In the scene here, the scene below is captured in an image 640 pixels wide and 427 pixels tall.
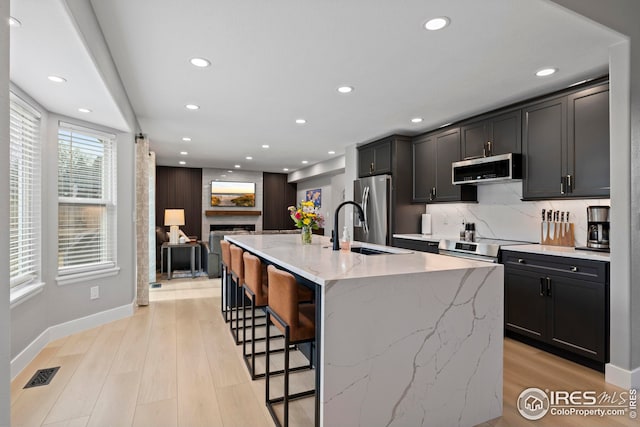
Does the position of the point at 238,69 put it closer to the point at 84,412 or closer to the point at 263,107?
the point at 263,107

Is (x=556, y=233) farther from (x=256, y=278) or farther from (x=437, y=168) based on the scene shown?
(x=256, y=278)

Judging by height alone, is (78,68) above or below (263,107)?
below

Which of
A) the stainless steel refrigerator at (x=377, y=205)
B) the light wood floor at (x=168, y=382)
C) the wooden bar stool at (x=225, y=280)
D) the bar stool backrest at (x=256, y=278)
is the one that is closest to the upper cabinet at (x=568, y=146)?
the light wood floor at (x=168, y=382)

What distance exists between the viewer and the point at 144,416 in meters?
2.06

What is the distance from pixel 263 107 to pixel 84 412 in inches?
125

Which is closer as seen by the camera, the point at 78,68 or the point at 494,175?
the point at 78,68

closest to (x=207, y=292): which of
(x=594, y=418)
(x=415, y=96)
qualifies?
(x=415, y=96)

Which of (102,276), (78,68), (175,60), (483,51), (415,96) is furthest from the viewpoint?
(102,276)

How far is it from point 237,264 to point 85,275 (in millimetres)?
1786

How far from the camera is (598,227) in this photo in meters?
2.94

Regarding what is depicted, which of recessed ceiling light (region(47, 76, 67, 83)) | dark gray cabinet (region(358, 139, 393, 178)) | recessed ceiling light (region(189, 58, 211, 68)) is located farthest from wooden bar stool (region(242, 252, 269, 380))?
dark gray cabinet (region(358, 139, 393, 178))

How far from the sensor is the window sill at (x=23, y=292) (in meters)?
2.59

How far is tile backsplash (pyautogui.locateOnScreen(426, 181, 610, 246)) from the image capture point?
3.34m

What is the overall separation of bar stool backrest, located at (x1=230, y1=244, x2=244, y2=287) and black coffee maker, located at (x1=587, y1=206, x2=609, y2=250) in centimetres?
307
